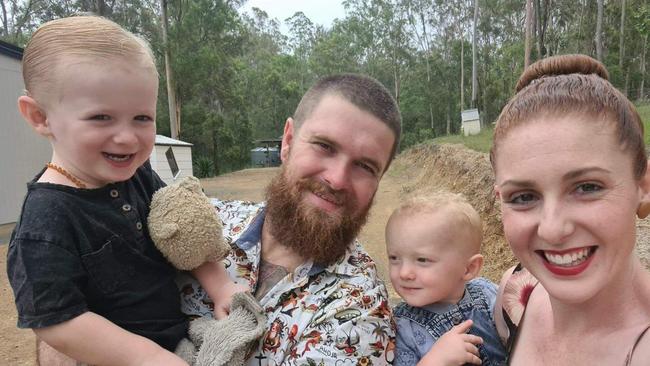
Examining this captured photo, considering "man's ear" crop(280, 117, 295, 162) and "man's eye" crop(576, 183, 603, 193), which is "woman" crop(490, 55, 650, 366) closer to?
"man's eye" crop(576, 183, 603, 193)

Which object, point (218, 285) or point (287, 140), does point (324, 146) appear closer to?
point (287, 140)

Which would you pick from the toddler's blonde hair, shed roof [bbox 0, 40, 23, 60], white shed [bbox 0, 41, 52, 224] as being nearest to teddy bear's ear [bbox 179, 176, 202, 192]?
the toddler's blonde hair

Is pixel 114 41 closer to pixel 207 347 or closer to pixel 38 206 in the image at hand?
pixel 38 206

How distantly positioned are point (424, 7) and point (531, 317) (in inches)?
1838

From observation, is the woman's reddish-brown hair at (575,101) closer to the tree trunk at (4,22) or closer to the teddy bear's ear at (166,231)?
the teddy bear's ear at (166,231)

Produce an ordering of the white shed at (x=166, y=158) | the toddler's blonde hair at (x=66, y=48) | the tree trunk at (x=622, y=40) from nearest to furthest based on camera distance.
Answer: the toddler's blonde hair at (x=66, y=48) < the white shed at (x=166, y=158) < the tree trunk at (x=622, y=40)

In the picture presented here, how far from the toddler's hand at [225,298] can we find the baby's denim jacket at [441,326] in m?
0.65

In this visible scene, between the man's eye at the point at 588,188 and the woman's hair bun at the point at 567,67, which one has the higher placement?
the woman's hair bun at the point at 567,67

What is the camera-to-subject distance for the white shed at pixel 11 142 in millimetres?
10336

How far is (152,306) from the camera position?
5.51 feet

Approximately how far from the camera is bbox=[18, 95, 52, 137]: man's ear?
1.51m

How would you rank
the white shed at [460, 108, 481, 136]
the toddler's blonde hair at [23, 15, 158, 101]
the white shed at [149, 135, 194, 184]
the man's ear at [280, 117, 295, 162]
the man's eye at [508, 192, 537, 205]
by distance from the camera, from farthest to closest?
the white shed at [460, 108, 481, 136], the white shed at [149, 135, 194, 184], the man's ear at [280, 117, 295, 162], the toddler's blonde hair at [23, 15, 158, 101], the man's eye at [508, 192, 537, 205]

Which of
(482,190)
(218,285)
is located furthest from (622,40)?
(218,285)

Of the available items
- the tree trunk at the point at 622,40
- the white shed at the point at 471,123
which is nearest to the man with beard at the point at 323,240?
the white shed at the point at 471,123
